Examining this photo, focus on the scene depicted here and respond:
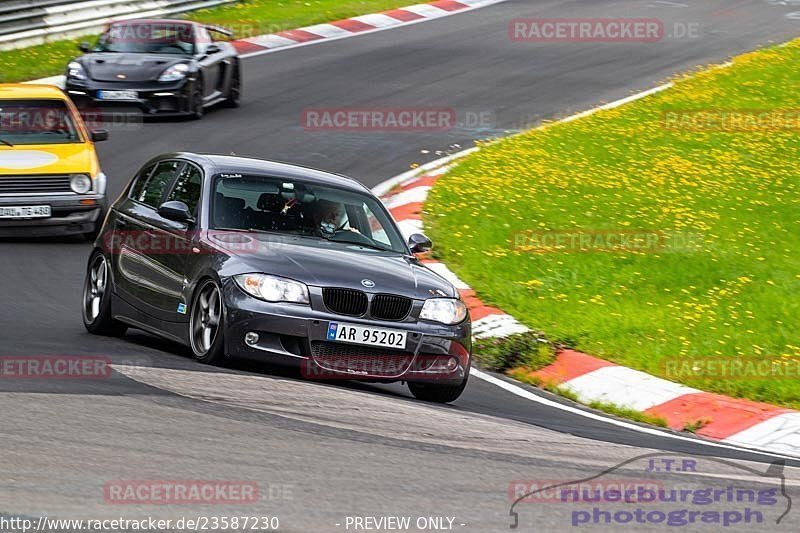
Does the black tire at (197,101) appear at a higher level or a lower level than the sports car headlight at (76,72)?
lower

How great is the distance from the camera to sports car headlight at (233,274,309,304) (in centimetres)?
890

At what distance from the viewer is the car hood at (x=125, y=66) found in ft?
65.9

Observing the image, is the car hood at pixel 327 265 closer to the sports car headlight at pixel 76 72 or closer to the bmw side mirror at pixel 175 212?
the bmw side mirror at pixel 175 212

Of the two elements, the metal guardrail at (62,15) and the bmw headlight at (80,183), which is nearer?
the bmw headlight at (80,183)

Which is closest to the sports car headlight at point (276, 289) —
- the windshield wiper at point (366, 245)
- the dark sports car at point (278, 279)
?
the dark sports car at point (278, 279)

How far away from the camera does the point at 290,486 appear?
6.11 meters

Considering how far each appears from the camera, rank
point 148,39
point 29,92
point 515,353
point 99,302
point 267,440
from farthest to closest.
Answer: point 148,39
point 29,92
point 515,353
point 99,302
point 267,440

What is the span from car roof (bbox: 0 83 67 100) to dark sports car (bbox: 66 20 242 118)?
3.86 meters

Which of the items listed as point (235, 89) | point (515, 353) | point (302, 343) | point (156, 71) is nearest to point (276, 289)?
point (302, 343)

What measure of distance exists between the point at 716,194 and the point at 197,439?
10.9m

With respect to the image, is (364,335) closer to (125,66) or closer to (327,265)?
(327,265)

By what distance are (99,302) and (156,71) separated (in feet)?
32.4

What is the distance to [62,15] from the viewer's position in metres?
26.2

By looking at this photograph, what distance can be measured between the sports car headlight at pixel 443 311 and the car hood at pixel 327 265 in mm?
54
